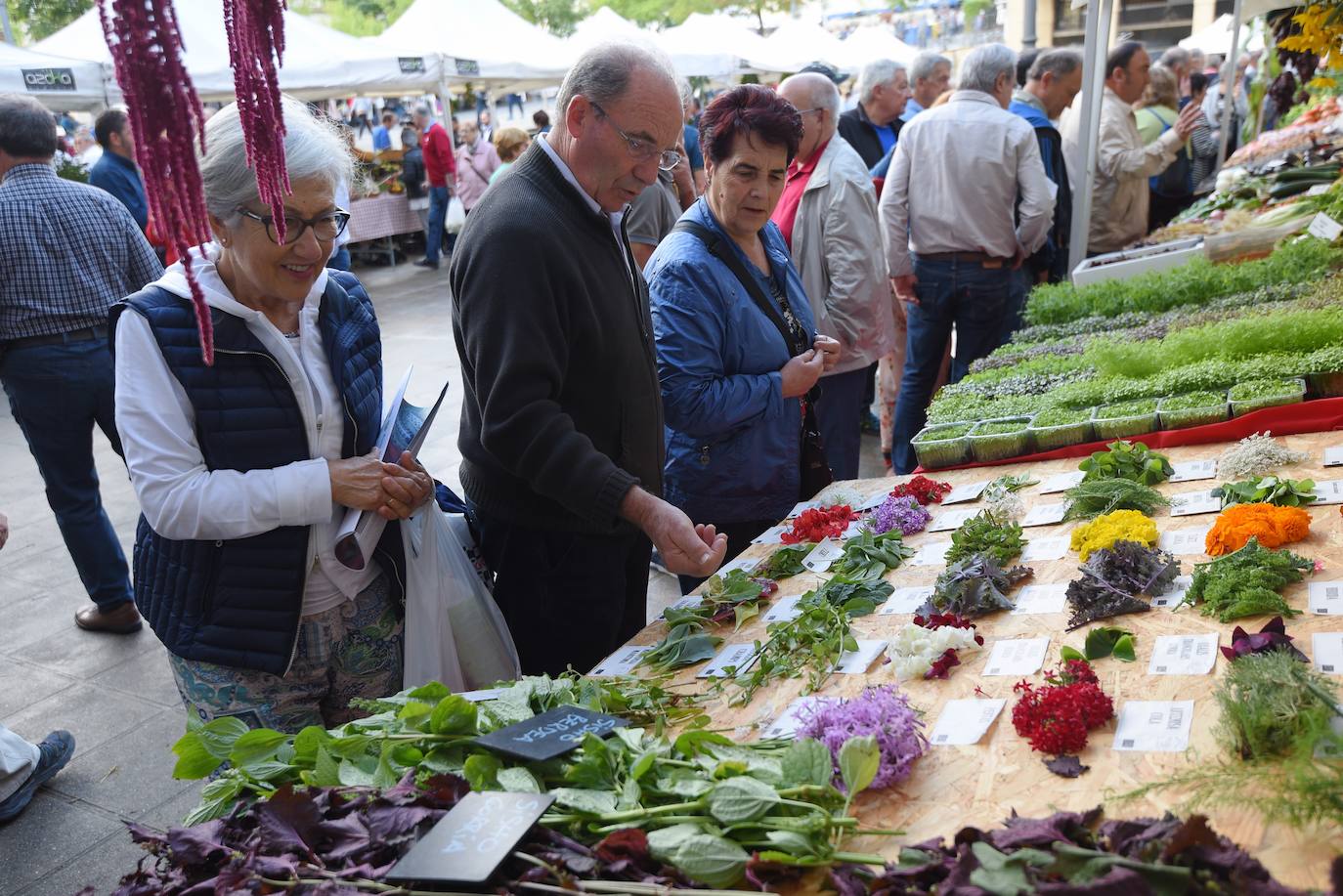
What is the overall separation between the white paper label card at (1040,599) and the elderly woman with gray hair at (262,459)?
4.22 ft

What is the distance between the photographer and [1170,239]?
5.73 m

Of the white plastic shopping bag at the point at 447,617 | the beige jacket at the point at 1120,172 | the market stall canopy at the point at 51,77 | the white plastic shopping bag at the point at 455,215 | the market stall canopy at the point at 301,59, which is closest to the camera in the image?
the white plastic shopping bag at the point at 447,617

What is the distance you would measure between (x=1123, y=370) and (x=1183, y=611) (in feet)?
5.13

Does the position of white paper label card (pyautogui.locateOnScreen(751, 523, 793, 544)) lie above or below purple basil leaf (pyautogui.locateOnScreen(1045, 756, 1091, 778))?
below

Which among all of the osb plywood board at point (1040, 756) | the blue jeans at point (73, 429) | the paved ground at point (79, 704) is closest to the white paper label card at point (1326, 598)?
the osb plywood board at point (1040, 756)

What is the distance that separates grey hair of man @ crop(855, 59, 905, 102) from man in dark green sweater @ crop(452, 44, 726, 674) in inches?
163

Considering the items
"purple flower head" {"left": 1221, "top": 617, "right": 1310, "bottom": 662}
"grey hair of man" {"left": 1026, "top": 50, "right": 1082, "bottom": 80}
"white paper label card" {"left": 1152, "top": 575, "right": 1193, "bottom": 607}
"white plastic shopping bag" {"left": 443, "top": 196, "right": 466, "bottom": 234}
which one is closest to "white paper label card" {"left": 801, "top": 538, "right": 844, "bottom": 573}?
"white paper label card" {"left": 1152, "top": 575, "right": 1193, "bottom": 607}

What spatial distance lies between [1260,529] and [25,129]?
4.44m

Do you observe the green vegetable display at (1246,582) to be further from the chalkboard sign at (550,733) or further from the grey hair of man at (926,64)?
the grey hair of man at (926,64)

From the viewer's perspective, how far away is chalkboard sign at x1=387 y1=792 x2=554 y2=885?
1.28 m

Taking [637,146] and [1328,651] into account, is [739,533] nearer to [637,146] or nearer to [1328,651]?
[637,146]

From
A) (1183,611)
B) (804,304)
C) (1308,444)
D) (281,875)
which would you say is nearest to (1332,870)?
(1183,611)

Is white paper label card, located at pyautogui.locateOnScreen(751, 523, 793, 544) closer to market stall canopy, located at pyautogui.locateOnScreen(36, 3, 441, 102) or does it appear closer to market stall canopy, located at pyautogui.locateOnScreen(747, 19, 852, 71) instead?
market stall canopy, located at pyautogui.locateOnScreen(36, 3, 441, 102)

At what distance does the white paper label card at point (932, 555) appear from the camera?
7.67 ft
